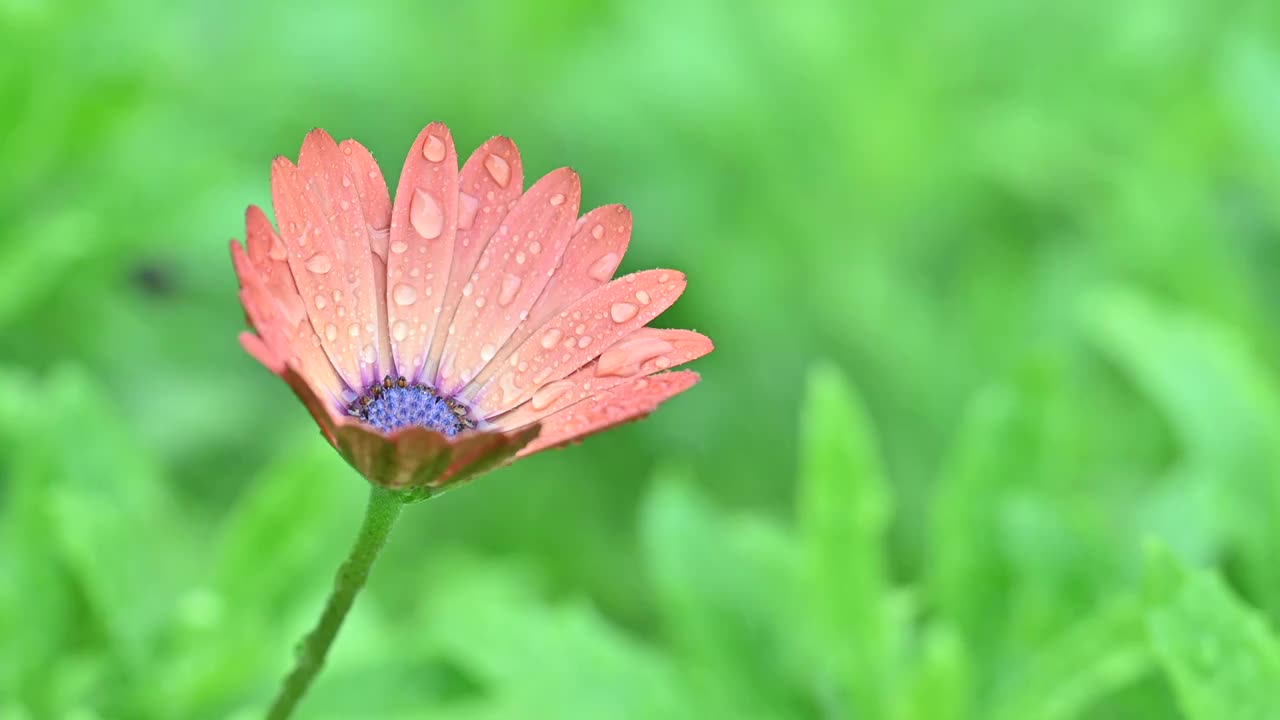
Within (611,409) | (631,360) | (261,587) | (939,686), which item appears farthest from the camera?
(261,587)

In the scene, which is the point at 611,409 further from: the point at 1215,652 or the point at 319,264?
the point at 1215,652

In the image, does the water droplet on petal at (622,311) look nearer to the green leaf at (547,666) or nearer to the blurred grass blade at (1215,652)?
the blurred grass blade at (1215,652)

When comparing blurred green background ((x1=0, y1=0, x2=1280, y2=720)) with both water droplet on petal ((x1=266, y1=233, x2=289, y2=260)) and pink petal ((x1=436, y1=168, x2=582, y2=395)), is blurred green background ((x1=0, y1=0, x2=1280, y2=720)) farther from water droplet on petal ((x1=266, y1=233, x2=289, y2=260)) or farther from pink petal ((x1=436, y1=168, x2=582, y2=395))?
water droplet on petal ((x1=266, y1=233, x2=289, y2=260))

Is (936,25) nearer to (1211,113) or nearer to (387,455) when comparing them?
(1211,113)

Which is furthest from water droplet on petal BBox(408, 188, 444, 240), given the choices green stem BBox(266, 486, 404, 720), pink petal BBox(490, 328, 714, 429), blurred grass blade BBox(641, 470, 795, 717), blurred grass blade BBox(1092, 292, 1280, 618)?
blurred grass blade BBox(1092, 292, 1280, 618)

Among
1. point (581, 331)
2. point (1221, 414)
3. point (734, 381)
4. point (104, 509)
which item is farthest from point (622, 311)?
point (734, 381)

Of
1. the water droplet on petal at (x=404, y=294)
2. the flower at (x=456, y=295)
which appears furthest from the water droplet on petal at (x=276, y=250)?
the water droplet on petal at (x=404, y=294)
